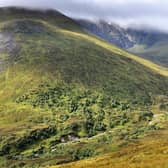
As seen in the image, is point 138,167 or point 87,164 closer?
point 138,167

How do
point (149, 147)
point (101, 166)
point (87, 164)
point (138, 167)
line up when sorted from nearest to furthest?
point (138, 167), point (101, 166), point (87, 164), point (149, 147)

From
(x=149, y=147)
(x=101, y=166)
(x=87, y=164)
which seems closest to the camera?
(x=101, y=166)

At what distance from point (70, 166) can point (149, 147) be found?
28105mm

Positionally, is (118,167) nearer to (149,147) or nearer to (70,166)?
(70,166)

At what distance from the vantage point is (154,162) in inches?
4936

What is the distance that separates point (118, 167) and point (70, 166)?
2197cm

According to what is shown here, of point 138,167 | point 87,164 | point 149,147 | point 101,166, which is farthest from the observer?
point 149,147

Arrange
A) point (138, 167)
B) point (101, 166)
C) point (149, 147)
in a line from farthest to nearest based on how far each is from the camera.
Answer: point (149, 147)
point (101, 166)
point (138, 167)

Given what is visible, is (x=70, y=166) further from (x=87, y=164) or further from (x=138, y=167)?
(x=138, y=167)

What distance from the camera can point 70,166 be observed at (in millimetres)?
146500

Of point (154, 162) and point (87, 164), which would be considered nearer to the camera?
point (154, 162)

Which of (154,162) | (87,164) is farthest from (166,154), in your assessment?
(87,164)

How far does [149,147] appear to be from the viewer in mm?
160125

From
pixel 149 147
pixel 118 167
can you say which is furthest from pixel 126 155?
pixel 118 167
